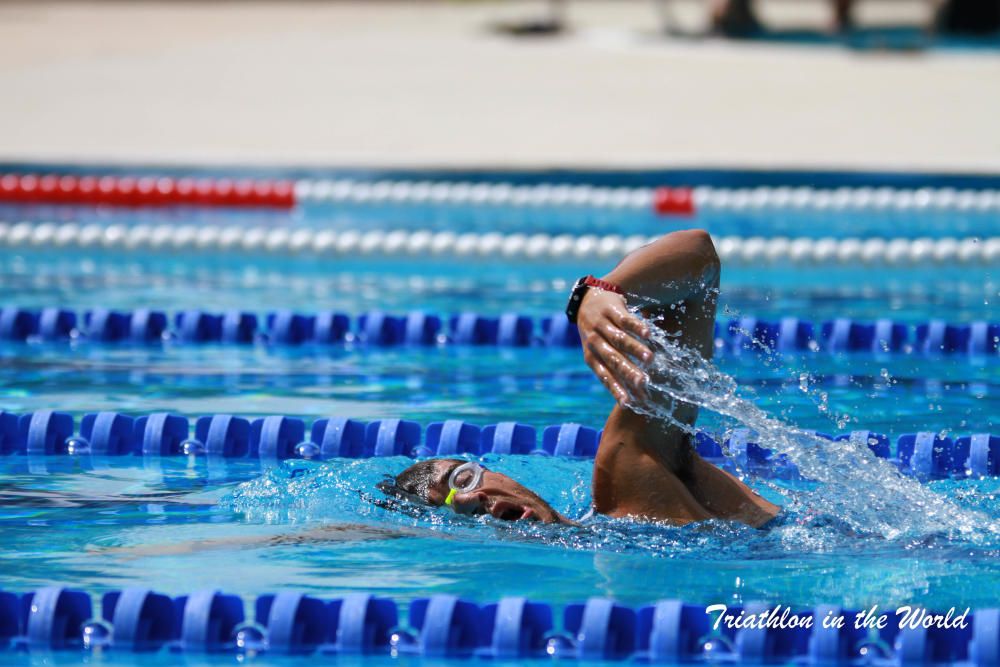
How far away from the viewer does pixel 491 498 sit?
3.50 meters

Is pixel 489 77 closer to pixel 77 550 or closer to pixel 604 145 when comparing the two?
pixel 604 145

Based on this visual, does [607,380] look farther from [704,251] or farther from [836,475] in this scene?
[836,475]

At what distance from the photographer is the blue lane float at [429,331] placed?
5758mm

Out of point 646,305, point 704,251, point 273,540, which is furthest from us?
point 273,540

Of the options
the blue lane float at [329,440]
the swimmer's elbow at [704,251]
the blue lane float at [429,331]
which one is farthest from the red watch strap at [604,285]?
the blue lane float at [429,331]

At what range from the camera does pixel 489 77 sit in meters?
12.5

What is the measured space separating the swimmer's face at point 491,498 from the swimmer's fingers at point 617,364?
59 cm

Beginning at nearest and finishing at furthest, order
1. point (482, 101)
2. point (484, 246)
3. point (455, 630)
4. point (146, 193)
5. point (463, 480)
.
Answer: point (455, 630) < point (463, 480) < point (484, 246) < point (146, 193) < point (482, 101)

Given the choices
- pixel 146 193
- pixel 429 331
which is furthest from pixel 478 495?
pixel 146 193

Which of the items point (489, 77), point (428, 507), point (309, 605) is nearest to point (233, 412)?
point (428, 507)

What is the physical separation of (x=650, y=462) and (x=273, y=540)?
0.95 meters

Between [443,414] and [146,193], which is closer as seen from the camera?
[443,414]

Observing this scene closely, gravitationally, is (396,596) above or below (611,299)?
below

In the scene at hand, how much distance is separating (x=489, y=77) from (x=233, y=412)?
782cm
